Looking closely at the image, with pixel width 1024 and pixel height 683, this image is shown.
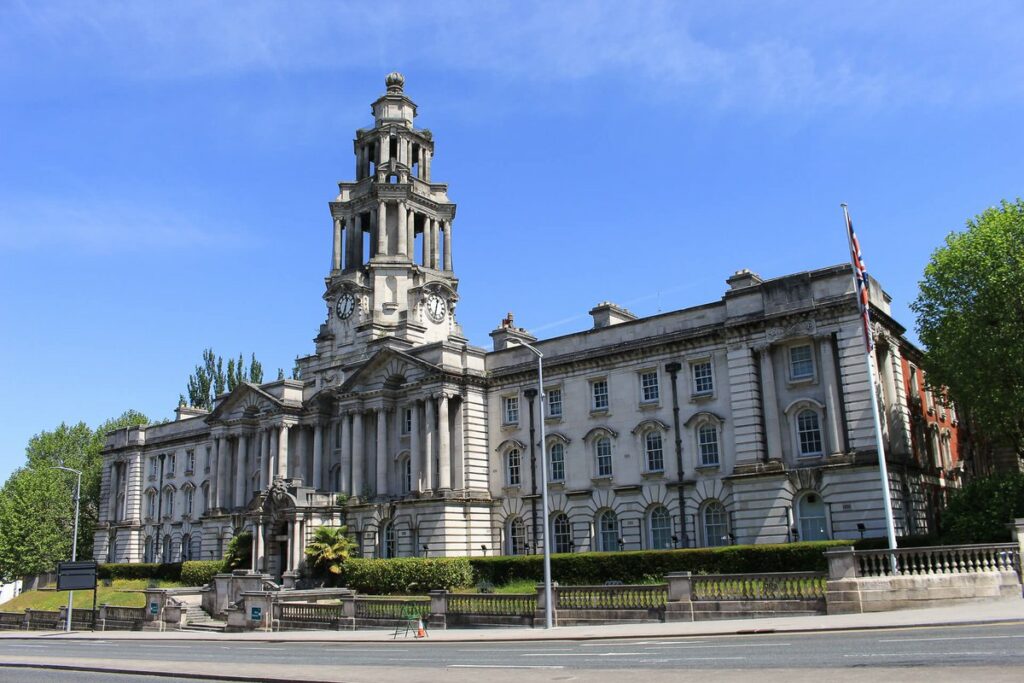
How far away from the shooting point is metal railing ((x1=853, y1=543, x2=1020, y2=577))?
27797mm

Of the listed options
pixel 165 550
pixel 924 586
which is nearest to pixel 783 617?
pixel 924 586

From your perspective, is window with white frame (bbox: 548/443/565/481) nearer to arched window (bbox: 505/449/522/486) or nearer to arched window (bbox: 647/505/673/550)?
arched window (bbox: 505/449/522/486)

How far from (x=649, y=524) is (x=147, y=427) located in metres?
51.6

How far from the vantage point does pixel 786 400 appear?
43.4 m

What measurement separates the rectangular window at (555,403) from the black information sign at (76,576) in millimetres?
25914

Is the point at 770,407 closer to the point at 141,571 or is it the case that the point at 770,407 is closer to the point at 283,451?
the point at 283,451

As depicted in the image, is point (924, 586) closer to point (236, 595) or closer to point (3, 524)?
point (236, 595)

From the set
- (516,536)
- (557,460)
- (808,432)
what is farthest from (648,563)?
(516,536)

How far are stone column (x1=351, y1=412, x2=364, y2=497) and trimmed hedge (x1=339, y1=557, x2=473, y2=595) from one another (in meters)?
6.25

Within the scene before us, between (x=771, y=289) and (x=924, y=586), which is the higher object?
(x=771, y=289)

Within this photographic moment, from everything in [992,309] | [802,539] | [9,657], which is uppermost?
[992,309]

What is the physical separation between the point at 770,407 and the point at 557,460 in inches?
537

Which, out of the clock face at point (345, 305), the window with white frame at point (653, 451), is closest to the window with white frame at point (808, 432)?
the window with white frame at point (653, 451)

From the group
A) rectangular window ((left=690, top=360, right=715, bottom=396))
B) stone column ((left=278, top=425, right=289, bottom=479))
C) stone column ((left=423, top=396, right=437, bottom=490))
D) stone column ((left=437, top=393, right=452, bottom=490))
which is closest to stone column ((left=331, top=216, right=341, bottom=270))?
stone column ((left=278, top=425, right=289, bottom=479))
